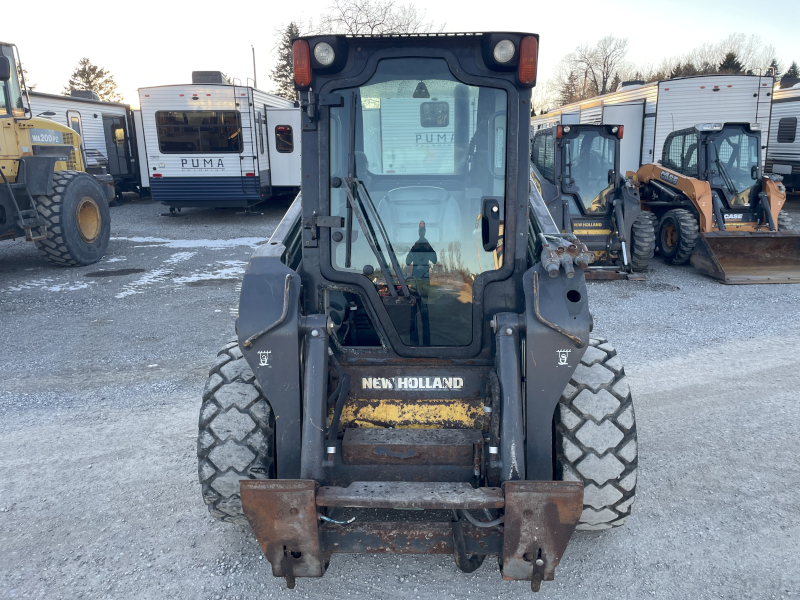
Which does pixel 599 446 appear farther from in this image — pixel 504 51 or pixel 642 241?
pixel 642 241

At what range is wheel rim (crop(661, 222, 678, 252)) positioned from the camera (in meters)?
10.4

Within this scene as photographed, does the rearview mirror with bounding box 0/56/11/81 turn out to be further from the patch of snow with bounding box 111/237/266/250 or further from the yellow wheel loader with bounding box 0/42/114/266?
the patch of snow with bounding box 111/237/266/250

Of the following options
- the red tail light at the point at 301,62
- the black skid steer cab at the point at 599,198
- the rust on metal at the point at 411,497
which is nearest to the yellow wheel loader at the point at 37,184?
the black skid steer cab at the point at 599,198

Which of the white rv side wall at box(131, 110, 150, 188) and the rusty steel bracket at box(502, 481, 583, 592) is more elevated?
the white rv side wall at box(131, 110, 150, 188)

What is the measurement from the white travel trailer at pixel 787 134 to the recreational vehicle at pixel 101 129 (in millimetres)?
21068

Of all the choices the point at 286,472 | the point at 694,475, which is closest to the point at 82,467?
the point at 286,472

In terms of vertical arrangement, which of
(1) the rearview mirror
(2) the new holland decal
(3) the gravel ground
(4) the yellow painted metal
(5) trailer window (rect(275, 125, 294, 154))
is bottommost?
(3) the gravel ground

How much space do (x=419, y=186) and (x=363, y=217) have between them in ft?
1.08

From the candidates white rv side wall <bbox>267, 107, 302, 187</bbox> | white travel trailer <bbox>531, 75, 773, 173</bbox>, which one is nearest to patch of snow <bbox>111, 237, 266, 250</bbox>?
white rv side wall <bbox>267, 107, 302, 187</bbox>

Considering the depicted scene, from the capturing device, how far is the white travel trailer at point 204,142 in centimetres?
1450

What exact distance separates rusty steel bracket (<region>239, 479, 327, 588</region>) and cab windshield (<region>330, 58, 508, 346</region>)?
1000 mm

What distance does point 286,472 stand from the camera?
269 centimetres

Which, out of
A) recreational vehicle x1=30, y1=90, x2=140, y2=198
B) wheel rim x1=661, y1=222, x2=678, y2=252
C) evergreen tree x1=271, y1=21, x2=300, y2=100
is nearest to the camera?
wheel rim x1=661, y1=222, x2=678, y2=252

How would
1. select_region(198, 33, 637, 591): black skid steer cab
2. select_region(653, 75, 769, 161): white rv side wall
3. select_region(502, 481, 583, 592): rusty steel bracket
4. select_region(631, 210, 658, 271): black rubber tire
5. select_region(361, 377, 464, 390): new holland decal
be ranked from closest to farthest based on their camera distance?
select_region(502, 481, 583, 592): rusty steel bracket → select_region(198, 33, 637, 591): black skid steer cab → select_region(361, 377, 464, 390): new holland decal → select_region(631, 210, 658, 271): black rubber tire → select_region(653, 75, 769, 161): white rv side wall
